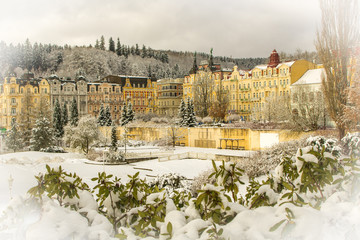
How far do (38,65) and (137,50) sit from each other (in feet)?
37.4

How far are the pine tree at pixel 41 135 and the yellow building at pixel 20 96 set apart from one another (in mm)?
207

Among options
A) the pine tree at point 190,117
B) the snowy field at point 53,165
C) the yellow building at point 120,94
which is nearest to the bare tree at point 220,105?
the pine tree at point 190,117

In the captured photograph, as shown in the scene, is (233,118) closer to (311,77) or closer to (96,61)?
(96,61)

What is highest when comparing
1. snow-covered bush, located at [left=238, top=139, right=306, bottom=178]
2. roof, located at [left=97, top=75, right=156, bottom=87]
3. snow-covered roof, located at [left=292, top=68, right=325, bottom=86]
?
roof, located at [left=97, top=75, right=156, bottom=87]

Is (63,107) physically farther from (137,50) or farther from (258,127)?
(137,50)

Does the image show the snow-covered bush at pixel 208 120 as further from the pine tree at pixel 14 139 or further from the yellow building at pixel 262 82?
the pine tree at pixel 14 139

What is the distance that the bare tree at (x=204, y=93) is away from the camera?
48.1 ft

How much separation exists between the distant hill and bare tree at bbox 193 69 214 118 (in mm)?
950

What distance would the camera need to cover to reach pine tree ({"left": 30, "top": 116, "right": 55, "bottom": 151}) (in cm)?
660

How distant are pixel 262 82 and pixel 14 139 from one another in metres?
5.39

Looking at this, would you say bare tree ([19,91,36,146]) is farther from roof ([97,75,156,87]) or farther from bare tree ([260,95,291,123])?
roof ([97,75,156,87])

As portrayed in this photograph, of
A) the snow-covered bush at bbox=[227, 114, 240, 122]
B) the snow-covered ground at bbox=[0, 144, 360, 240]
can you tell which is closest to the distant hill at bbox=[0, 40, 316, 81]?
the snow-covered bush at bbox=[227, 114, 240, 122]

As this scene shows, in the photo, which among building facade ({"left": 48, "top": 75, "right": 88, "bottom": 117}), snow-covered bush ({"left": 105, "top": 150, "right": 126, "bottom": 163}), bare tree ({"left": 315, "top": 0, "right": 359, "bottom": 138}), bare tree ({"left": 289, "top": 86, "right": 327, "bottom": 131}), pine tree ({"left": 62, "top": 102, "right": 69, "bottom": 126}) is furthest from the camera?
pine tree ({"left": 62, "top": 102, "right": 69, "bottom": 126})

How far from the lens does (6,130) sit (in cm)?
570
